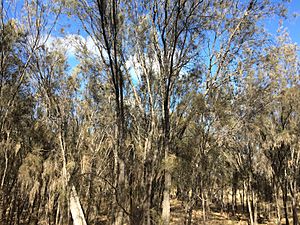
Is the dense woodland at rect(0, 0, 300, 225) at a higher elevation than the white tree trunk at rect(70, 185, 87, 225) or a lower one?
higher

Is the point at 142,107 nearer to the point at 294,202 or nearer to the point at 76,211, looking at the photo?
the point at 76,211

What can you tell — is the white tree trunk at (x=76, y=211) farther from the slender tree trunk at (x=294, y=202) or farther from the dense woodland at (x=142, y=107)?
the slender tree trunk at (x=294, y=202)

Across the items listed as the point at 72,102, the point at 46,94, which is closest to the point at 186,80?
the point at 46,94

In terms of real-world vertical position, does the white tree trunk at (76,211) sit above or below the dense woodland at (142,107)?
below

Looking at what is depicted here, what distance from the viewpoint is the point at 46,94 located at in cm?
1364

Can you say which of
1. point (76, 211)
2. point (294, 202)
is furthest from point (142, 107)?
point (294, 202)

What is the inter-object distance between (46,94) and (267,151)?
15712 mm

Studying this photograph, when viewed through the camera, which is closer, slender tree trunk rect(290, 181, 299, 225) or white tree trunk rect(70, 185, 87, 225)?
white tree trunk rect(70, 185, 87, 225)

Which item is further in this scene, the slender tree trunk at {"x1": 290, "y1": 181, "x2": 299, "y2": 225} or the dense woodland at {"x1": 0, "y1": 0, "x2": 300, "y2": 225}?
the slender tree trunk at {"x1": 290, "y1": 181, "x2": 299, "y2": 225}

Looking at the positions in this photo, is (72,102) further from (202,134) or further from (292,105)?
(292,105)

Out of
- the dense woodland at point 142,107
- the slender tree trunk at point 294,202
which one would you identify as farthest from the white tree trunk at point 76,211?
the slender tree trunk at point 294,202

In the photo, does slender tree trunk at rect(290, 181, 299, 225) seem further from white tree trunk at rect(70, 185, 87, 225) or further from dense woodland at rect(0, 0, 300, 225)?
white tree trunk at rect(70, 185, 87, 225)

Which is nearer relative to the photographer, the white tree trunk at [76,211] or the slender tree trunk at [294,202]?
the white tree trunk at [76,211]

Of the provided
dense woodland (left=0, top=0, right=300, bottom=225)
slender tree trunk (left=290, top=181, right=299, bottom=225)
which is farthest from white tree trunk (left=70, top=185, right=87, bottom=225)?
slender tree trunk (left=290, top=181, right=299, bottom=225)
